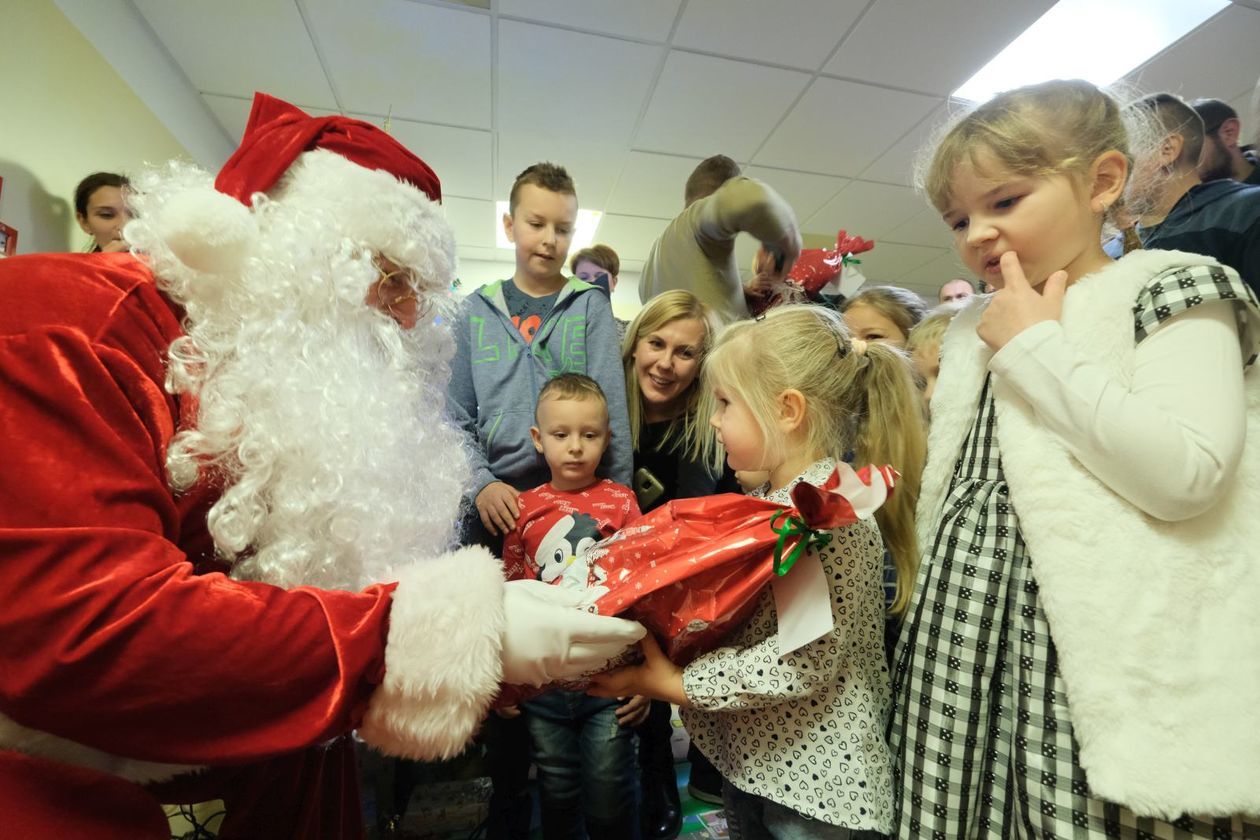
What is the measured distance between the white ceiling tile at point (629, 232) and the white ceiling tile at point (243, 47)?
8.29 ft

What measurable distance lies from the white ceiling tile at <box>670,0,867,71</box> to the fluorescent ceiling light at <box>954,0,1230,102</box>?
37.9 inches

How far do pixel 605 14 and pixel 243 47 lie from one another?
2073mm

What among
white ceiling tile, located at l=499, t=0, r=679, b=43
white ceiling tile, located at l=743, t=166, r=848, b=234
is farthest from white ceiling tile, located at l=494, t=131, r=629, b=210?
white ceiling tile, located at l=743, t=166, r=848, b=234

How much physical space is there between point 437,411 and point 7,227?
93.9 inches

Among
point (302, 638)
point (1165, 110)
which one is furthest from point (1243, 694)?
point (1165, 110)

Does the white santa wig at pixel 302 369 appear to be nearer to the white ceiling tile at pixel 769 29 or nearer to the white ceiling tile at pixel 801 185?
the white ceiling tile at pixel 769 29

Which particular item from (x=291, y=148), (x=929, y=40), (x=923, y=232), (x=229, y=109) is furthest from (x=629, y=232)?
(x=291, y=148)

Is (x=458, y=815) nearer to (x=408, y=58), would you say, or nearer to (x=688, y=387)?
(x=688, y=387)

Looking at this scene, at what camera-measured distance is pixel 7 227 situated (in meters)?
2.24

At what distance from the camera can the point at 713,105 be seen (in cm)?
366

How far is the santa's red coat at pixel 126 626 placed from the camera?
1.88ft

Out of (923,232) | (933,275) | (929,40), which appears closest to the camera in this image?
(929,40)

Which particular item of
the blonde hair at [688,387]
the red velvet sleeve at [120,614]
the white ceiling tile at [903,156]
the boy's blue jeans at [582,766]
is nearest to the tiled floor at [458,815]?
the boy's blue jeans at [582,766]

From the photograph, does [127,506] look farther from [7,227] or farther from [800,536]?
[7,227]
